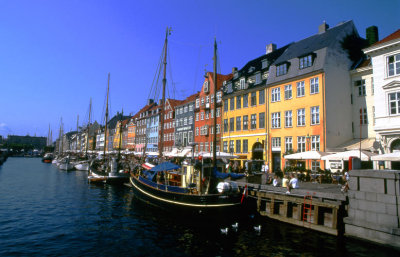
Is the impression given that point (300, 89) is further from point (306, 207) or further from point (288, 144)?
point (306, 207)

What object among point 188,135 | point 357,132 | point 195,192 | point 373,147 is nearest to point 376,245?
point 195,192

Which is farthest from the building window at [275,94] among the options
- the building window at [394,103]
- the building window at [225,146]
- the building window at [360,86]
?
the building window at [394,103]

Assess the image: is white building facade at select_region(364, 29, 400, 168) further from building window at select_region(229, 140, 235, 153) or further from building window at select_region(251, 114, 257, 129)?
building window at select_region(229, 140, 235, 153)

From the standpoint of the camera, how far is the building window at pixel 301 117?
106 ft

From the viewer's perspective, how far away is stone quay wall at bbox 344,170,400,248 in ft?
39.9

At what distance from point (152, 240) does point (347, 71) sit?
29900mm

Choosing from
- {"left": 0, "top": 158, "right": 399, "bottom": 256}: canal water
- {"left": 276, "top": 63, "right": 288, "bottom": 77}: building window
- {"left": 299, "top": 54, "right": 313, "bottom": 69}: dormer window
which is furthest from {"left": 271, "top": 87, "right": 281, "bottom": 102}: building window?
{"left": 0, "top": 158, "right": 399, "bottom": 256}: canal water

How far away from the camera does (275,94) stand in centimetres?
3672

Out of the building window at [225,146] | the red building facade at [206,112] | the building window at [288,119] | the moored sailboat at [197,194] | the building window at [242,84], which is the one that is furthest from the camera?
the red building facade at [206,112]

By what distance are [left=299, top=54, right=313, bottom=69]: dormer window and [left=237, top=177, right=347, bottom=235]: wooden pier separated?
62.8ft

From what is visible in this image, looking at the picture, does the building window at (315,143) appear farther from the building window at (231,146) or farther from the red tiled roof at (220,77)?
the red tiled roof at (220,77)

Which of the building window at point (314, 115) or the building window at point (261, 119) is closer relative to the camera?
the building window at point (314, 115)

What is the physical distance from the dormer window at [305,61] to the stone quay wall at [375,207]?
22.1 m

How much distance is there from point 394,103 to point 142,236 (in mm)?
23726
